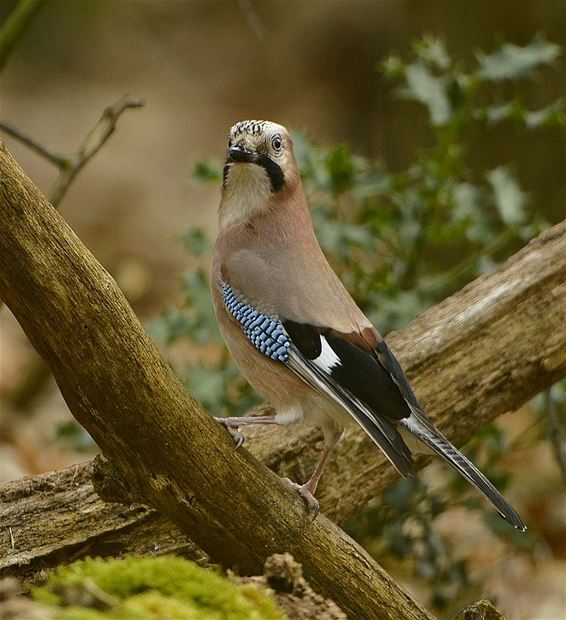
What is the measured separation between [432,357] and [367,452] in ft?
1.51

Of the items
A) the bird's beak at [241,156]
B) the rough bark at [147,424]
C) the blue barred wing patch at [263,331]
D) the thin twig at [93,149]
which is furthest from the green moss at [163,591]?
the thin twig at [93,149]

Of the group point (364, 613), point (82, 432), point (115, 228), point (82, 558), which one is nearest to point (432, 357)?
point (364, 613)

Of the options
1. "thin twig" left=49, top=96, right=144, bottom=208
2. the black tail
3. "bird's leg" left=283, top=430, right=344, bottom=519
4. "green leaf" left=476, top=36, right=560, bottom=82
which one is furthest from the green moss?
"green leaf" left=476, top=36, right=560, bottom=82

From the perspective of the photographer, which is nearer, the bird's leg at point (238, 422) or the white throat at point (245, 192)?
the bird's leg at point (238, 422)

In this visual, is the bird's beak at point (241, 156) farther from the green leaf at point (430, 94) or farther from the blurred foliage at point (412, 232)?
Answer: the green leaf at point (430, 94)

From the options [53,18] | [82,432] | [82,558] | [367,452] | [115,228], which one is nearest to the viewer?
[82,558]

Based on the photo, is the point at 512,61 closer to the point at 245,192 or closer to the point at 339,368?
the point at 245,192

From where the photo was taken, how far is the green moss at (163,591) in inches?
86.6

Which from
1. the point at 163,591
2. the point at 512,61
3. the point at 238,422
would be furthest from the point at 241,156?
the point at 163,591

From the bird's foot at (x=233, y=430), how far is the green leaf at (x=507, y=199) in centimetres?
201

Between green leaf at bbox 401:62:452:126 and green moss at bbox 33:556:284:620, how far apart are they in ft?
10.4

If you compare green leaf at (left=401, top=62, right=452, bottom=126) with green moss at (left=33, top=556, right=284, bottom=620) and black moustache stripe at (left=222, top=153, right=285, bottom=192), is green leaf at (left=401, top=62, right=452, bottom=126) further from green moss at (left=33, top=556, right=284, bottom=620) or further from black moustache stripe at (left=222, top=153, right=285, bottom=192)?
green moss at (left=33, top=556, right=284, bottom=620)

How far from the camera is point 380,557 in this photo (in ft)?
18.1

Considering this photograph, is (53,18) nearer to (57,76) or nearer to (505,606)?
(57,76)
